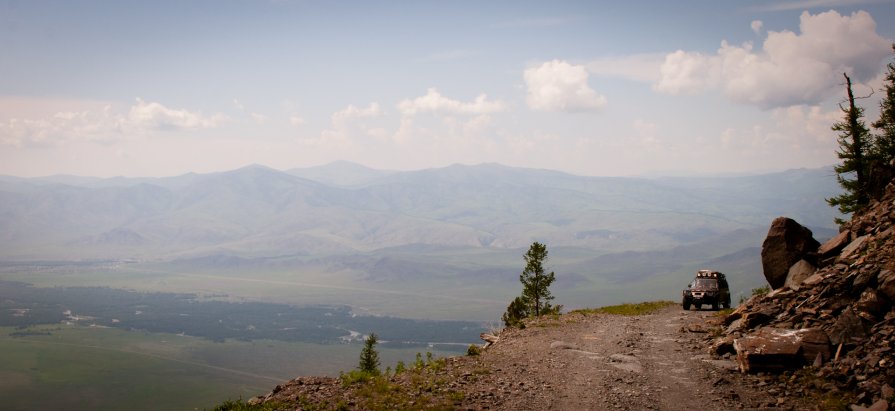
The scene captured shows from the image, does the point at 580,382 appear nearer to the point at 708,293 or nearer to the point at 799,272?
the point at 799,272

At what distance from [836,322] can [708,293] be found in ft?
75.5

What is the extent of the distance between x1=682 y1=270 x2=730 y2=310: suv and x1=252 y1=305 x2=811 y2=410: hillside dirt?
14.0 metres

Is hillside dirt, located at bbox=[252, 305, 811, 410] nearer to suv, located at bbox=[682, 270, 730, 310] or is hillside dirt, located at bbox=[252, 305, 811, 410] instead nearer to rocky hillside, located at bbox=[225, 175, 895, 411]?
rocky hillside, located at bbox=[225, 175, 895, 411]

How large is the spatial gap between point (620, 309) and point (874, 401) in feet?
98.9

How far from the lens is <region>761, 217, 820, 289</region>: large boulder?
27938 mm

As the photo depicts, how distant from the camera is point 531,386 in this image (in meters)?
20.1

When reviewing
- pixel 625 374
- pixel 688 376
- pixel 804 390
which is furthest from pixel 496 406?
pixel 804 390

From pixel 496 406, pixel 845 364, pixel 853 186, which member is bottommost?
pixel 496 406

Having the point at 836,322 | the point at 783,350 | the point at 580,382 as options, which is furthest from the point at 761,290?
the point at 580,382

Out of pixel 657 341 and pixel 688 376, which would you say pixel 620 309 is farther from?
pixel 688 376

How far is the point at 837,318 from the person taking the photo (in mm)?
19641

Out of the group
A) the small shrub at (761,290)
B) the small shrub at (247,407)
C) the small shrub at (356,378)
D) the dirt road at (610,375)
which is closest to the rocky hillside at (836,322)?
the dirt road at (610,375)

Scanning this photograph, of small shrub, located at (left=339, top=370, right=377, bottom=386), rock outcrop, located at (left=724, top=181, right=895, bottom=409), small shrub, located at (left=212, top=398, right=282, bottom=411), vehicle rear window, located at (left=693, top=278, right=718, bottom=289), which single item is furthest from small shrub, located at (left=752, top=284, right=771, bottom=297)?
small shrub, located at (left=212, top=398, right=282, bottom=411)

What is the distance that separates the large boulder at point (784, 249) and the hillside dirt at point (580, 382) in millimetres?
4627
